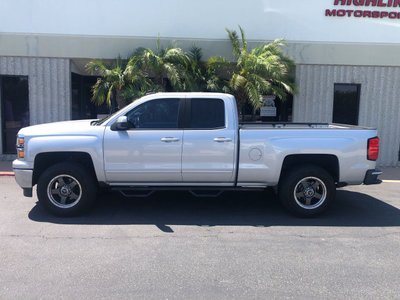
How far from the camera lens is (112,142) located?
6363 mm

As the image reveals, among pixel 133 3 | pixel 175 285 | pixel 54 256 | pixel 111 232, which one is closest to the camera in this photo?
pixel 175 285

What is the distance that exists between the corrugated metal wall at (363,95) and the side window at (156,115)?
619cm

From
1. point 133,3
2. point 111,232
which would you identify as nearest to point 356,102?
point 133,3

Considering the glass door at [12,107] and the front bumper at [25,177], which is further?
the glass door at [12,107]

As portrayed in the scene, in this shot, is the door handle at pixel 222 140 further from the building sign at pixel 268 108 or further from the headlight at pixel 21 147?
the building sign at pixel 268 108

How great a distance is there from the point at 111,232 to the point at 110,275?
1466mm

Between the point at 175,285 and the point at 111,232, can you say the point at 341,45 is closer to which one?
the point at 111,232

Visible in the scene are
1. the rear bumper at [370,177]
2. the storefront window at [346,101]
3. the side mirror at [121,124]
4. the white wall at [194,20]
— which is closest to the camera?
the side mirror at [121,124]

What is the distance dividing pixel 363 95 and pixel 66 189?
895 centimetres

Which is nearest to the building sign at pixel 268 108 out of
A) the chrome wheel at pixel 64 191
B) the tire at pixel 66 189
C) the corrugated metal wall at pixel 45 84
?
the corrugated metal wall at pixel 45 84

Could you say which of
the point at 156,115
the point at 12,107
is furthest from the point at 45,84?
the point at 156,115

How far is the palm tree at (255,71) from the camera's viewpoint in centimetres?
1010

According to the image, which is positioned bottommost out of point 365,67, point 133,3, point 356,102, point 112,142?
point 112,142

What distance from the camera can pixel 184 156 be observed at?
6.44 meters
